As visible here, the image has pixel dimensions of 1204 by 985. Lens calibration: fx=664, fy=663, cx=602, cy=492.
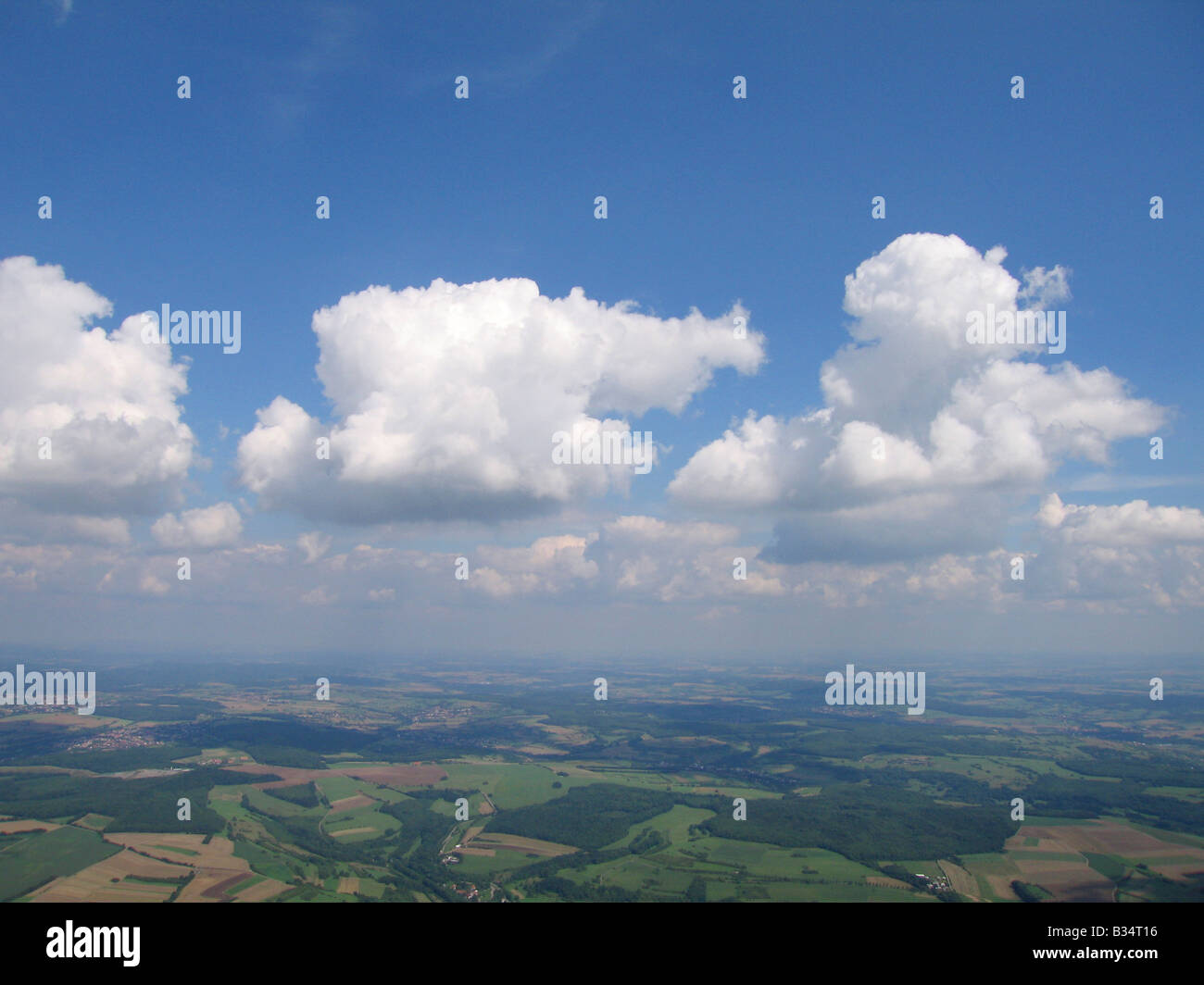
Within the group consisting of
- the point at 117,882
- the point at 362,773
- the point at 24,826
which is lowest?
the point at 362,773

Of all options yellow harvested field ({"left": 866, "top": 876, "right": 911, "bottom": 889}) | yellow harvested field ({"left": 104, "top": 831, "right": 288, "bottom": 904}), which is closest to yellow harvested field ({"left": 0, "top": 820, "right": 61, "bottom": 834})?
yellow harvested field ({"left": 104, "top": 831, "right": 288, "bottom": 904})

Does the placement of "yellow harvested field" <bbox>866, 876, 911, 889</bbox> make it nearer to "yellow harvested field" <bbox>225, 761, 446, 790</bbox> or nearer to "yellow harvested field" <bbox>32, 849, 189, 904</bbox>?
"yellow harvested field" <bbox>32, 849, 189, 904</bbox>

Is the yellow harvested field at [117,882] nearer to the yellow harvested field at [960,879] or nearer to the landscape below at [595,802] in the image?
the landscape below at [595,802]

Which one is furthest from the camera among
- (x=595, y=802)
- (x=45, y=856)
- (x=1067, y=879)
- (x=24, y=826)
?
(x=595, y=802)

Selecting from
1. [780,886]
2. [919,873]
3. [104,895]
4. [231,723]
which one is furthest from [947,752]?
[231,723]

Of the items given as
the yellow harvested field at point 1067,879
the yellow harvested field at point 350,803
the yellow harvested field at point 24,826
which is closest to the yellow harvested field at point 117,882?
the yellow harvested field at point 24,826

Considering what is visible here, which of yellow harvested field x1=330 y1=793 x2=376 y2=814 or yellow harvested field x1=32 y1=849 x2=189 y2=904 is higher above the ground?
yellow harvested field x1=32 y1=849 x2=189 y2=904

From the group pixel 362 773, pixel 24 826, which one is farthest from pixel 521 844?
pixel 24 826

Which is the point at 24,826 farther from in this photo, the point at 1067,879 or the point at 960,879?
the point at 1067,879
